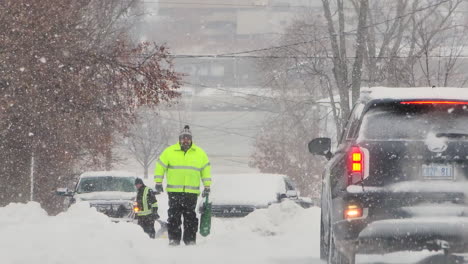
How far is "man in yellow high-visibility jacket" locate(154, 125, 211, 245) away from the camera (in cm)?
1423

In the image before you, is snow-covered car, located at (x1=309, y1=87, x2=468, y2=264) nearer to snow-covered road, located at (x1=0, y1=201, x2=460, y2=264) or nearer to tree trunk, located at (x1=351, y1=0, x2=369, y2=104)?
snow-covered road, located at (x1=0, y1=201, x2=460, y2=264)

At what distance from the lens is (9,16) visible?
20.4 metres

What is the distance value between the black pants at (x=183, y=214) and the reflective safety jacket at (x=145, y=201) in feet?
11.8

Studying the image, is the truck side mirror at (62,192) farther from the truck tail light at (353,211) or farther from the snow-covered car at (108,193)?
the truck tail light at (353,211)

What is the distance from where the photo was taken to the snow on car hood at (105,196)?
21.4 m

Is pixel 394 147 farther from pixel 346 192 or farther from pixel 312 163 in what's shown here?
pixel 312 163

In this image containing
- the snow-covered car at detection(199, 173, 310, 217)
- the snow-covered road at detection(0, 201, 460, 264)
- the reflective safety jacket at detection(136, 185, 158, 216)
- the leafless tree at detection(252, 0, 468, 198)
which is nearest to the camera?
the snow-covered road at detection(0, 201, 460, 264)

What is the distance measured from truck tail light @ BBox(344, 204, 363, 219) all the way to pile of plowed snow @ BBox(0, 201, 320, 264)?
3.50 meters

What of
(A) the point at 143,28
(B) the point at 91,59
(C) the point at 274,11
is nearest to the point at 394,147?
(B) the point at 91,59

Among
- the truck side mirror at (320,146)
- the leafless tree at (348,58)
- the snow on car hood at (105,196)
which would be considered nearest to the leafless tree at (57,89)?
the snow on car hood at (105,196)

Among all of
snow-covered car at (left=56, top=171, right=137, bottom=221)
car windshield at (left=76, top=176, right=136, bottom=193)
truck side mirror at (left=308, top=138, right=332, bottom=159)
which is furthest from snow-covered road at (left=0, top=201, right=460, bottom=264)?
car windshield at (left=76, top=176, right=136, bottom=193)

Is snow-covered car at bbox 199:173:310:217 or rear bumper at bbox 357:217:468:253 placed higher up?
rear bumper at bbox 357:217:468:253

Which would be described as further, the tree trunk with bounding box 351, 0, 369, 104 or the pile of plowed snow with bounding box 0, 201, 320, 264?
the tree trunk with bounding box 351, 0, 369, 104

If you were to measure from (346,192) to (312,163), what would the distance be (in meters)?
53.8
